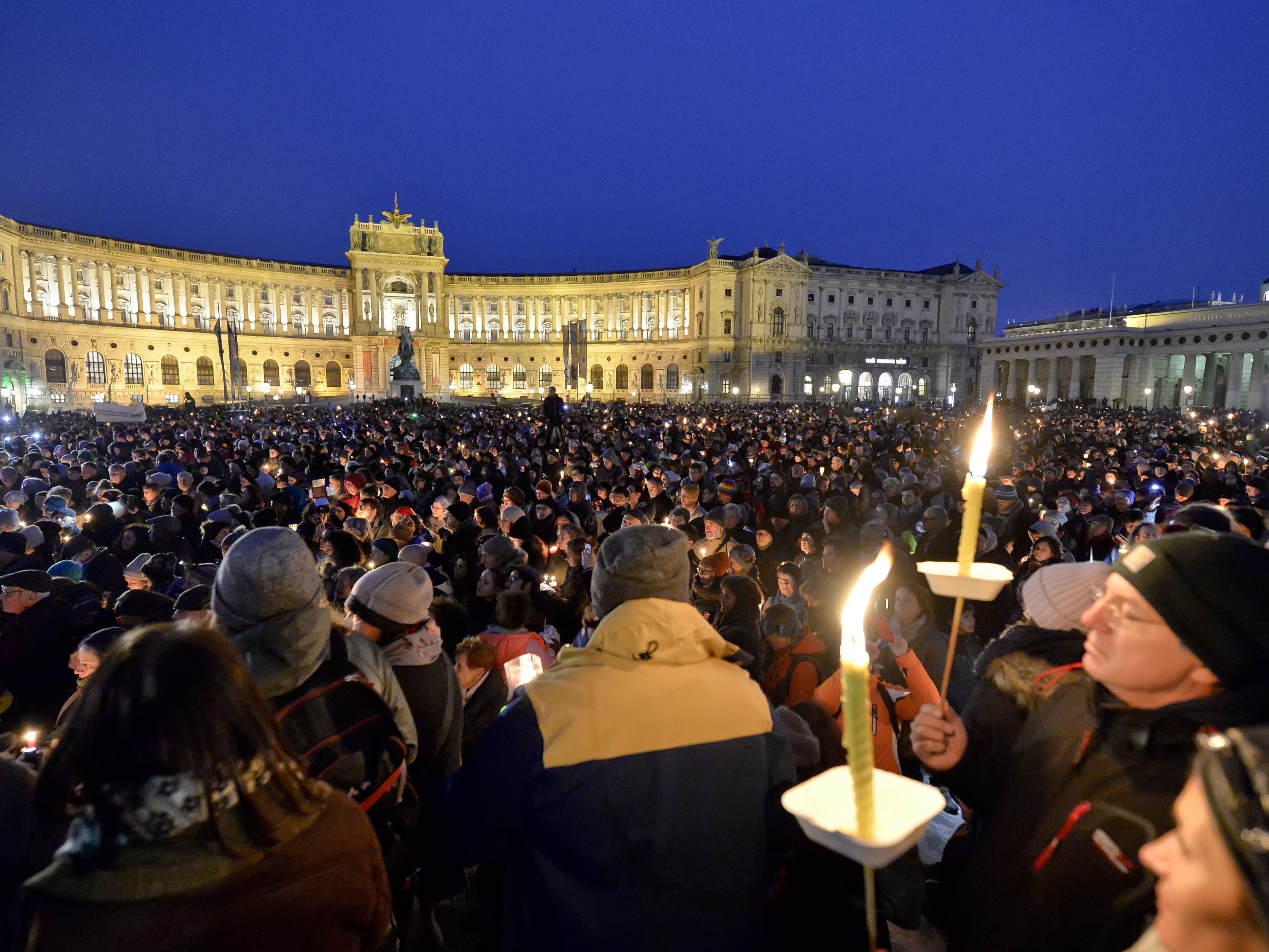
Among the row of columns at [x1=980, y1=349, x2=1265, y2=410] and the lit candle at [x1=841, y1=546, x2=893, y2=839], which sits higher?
the row of columns at [x1=980, y1=349, x2=1265, y2=410]

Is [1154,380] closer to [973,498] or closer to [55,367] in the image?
[973,498]

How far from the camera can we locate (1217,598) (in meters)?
1.43

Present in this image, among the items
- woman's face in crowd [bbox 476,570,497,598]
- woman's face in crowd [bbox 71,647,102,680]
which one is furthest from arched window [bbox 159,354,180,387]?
woman's face in crowd [bbox 71,647,102,680]

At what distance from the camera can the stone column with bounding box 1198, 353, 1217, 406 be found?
5928 cm

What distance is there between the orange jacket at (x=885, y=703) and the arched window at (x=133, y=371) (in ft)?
238

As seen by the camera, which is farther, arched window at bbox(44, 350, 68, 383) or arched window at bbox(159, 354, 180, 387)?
arched window at bbox(159, 354, 180, 387)

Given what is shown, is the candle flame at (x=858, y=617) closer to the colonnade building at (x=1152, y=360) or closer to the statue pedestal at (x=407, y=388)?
the statue pedestal at (x=407, y=388)

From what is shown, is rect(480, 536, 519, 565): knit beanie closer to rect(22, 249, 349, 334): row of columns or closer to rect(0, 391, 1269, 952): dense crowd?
rect(0, 391, 1269, 952): dense crowd

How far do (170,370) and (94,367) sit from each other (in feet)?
19.3

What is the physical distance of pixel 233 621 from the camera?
7.69 ft

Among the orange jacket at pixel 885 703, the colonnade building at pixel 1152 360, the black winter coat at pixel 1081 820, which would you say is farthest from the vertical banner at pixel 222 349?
the colonnade building at pixel 1152 360

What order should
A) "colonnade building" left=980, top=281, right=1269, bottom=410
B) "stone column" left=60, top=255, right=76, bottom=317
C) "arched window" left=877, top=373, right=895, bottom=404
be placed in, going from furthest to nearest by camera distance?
"arched window" left=877, top=373, right=895, bottom=404, "stone column" left=60, top=255, right=76, bottom=317, "colonnade building" left=980, top=281, right=1269, bottom=410

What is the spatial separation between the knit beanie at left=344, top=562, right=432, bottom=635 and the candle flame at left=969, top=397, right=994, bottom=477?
2385 mm

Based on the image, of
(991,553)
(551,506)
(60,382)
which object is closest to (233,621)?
(551,506)
